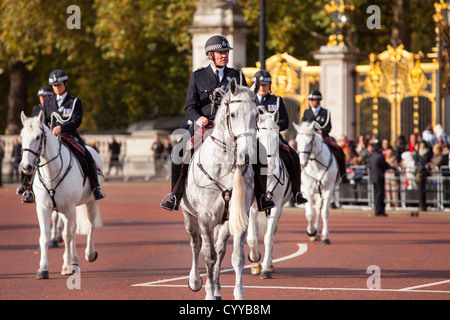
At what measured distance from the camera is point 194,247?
33.2 feet

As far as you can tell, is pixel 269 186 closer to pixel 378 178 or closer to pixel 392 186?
pixel 378 178

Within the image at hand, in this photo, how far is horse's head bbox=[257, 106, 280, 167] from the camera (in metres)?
12.2

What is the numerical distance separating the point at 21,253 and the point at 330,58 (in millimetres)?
14975

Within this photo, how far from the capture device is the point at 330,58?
27.6m

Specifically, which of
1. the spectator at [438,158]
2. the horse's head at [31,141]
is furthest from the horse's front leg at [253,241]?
the spectator at [438,158]

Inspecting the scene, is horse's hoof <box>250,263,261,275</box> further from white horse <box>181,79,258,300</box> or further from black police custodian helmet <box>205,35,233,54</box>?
black police custodian helmet <box>205,35,233,54</box>

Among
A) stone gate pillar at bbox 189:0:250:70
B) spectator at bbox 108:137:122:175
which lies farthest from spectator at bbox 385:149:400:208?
spectator at bbox 108:137:122:175

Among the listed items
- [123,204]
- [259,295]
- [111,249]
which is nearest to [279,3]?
[123,204]

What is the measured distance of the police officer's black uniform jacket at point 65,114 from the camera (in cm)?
1300

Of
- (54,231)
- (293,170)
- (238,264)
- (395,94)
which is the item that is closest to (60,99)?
(54,231)

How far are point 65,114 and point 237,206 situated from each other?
4729 mm

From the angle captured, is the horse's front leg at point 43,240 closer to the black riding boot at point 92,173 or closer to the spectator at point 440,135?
the black riding boot at point 92,173

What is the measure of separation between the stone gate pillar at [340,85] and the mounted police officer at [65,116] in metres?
15.2
